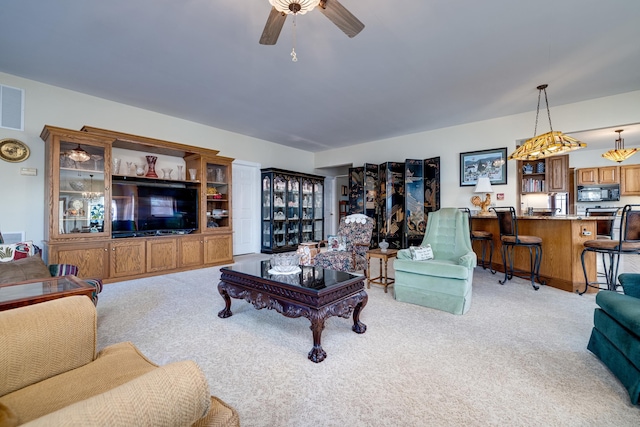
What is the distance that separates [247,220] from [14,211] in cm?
385

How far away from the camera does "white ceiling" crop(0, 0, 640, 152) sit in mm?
2572

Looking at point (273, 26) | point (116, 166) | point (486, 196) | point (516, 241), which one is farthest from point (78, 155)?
point (486, 196)

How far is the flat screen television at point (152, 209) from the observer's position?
4312 mm

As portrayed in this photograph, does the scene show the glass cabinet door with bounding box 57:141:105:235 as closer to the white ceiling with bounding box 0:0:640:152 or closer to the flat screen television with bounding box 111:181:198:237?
the flat screen television with bounding box 111:181:198:237

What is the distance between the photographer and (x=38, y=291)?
6.41ft

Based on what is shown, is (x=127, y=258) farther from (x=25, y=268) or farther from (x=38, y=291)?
(x=38, y=291)

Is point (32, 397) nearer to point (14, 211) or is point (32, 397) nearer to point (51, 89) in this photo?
point (14, 211)

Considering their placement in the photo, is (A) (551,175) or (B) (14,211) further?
(A) (551,175)

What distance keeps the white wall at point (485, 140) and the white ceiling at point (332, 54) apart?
0.96 feet

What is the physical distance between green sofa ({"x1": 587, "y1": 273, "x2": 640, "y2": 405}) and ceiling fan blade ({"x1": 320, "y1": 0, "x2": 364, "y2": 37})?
2.61 meters

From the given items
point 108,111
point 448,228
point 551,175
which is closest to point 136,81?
point 108,111

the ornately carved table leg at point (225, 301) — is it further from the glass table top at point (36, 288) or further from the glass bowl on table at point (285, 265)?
the glass table top at point (36, 288)

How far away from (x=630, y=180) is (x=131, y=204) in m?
11.0

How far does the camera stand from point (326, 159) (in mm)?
8195
